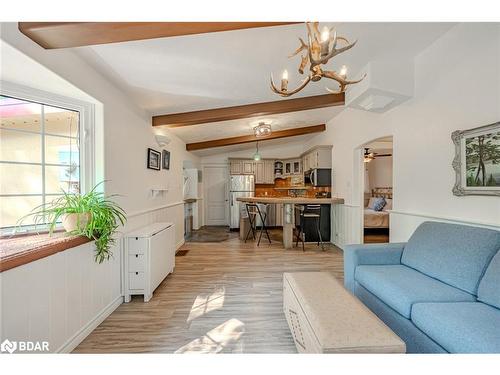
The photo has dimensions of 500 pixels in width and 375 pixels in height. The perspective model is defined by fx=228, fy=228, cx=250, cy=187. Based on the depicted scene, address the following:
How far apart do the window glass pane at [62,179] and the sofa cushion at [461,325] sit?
3033 mm

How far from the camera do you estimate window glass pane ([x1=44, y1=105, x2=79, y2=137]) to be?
2.08m

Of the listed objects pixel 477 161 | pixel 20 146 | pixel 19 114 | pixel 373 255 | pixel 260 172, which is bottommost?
pixel 373 255

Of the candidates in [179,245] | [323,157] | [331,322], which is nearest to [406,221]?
[331,322]

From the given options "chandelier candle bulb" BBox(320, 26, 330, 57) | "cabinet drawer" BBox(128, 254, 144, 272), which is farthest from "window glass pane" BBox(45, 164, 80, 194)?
"chandelier candle bulb" BBox(320, 26, 330, 57)

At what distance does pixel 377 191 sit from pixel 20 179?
777 centimetres

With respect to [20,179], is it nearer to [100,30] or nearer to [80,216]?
[80,216]

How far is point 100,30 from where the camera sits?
4.75ft

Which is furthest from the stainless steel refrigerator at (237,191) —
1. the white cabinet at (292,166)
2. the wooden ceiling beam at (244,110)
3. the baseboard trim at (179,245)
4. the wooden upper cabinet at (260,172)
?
the wooden ceiling beam at (244,110)

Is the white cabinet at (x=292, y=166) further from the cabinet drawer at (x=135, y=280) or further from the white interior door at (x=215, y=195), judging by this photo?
the cabinet drawer at (x=135, y=280)

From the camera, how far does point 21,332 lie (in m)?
1.41

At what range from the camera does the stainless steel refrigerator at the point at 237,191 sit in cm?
696
